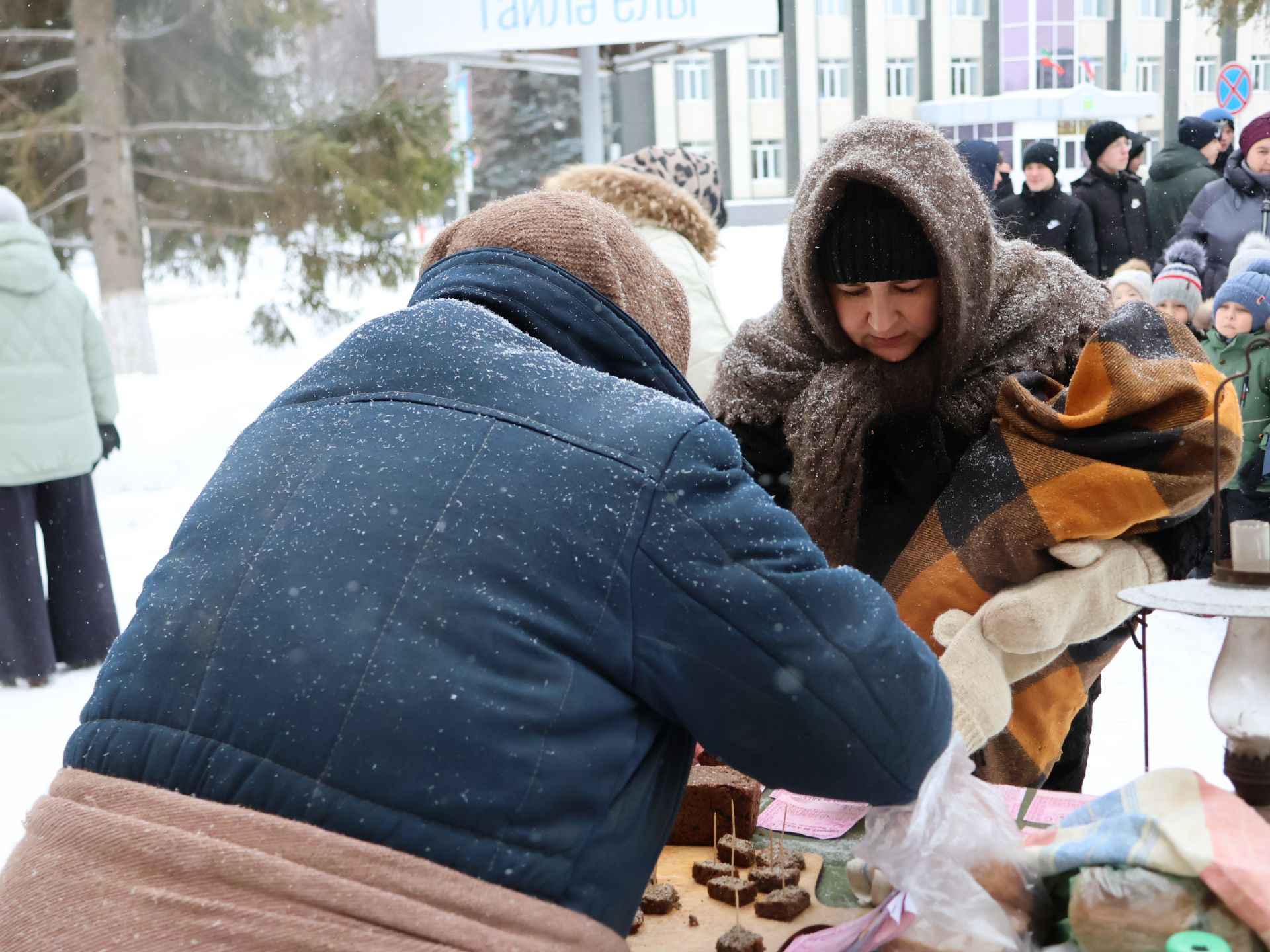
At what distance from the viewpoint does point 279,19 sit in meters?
10.4

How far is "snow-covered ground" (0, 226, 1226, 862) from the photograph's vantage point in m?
3.74

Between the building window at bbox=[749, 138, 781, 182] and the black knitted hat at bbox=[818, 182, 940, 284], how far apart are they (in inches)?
707

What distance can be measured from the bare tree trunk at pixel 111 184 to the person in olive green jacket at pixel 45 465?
6047 mm

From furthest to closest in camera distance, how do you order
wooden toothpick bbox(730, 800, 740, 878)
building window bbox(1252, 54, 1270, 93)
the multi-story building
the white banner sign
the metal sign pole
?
building window bbox(1252, 54, 1270, 93), the multi-story building, the metal sign pole, the white banner sign, wooden toothpick bbox(730, 800, 740, 878)

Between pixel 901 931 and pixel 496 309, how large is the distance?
714 mm

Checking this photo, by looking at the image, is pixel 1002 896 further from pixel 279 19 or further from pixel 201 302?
pixel 201 302

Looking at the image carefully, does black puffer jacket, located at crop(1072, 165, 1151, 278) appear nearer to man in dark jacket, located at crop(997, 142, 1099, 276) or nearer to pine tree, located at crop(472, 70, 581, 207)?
man in dark jacket, located at crop(997, 142, 1099, 276)

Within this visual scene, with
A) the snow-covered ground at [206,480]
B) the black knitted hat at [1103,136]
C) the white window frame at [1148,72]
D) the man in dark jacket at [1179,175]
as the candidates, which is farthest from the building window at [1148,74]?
the black knitted hat at [1103,136]

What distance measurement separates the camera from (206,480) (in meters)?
9.01

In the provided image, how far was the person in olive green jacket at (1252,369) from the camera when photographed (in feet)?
14.4

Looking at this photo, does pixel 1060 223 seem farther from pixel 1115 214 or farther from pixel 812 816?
pixel 812 816

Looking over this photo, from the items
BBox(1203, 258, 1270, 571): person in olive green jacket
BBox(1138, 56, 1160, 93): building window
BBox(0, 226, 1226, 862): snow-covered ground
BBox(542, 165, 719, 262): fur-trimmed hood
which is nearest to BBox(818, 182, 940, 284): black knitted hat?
BBox(542, 165, 719, 262): fur-trimmed hood

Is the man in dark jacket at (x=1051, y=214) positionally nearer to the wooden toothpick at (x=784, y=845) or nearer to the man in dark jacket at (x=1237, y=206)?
the man in dark jacket at (x=1237, y=206)

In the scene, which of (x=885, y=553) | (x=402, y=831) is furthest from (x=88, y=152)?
(x=402, y=831)
